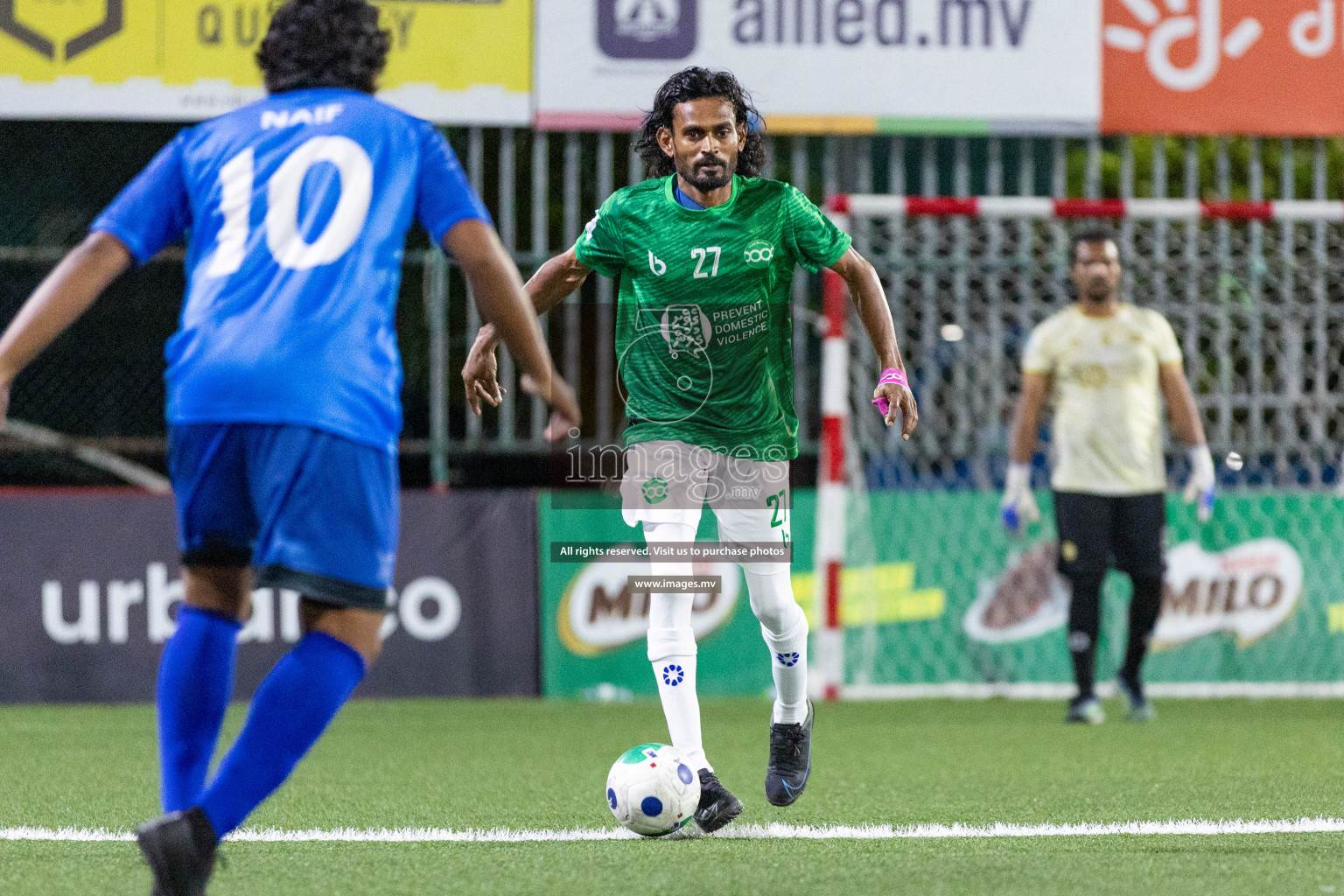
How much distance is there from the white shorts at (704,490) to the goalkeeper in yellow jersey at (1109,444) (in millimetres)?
3387

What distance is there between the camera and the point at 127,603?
8.66 m

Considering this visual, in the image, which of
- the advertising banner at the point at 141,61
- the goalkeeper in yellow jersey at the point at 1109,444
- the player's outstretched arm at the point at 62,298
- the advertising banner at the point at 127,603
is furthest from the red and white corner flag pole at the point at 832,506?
the player's outstretched arm at the point at 62,298

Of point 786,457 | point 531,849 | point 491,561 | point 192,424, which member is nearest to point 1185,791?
point 786,457

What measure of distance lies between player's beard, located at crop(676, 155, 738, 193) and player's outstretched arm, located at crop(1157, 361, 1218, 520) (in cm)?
384

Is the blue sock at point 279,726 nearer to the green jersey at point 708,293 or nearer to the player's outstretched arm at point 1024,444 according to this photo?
the green jersey at point 708,293

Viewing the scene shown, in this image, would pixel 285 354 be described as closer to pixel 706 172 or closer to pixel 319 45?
pixel 319 45

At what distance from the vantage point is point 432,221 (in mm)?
3242

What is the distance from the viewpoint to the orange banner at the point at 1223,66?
9.86 m

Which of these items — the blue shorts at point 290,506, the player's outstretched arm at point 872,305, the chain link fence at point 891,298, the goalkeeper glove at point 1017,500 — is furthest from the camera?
the chain link fence at point 891,298

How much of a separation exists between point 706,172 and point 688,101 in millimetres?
197

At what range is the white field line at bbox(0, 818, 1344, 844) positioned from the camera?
169 inches

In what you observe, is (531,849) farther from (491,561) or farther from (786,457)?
(491,561)

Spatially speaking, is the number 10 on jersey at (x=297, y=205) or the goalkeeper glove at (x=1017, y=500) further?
the goalkeeper glove at (x=1017, y=500)

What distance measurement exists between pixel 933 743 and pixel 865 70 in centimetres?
429
